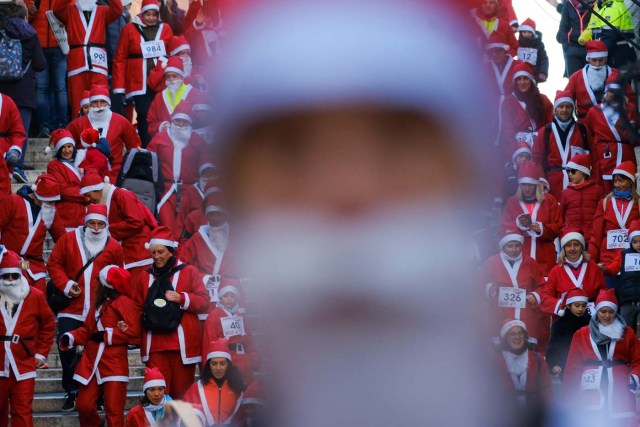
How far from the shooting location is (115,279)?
1077 cm

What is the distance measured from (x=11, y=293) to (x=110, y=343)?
839 millimetres

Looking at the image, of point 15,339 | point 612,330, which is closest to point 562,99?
point 612,330

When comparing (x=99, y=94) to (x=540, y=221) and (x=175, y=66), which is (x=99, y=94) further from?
(x=540, y=221)

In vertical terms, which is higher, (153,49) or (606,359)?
(153,49)

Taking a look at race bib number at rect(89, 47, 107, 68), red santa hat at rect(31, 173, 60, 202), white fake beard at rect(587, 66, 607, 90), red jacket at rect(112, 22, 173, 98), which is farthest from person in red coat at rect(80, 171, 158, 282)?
white fake beard at rect(587, 66, 607, 90)

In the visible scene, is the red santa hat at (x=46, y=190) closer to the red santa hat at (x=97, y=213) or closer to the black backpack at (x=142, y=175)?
the red santa hat at (x=97, y=213)

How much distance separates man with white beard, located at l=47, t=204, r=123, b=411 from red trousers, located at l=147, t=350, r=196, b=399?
78 cm

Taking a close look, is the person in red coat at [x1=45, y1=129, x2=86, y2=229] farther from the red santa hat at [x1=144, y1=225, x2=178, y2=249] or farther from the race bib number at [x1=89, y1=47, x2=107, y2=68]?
the race bib number at [x1=89, y1=47, x2=107, y2=68]

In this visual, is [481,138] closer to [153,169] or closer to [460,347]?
[460,347]

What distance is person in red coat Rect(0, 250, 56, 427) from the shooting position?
10.6 metres

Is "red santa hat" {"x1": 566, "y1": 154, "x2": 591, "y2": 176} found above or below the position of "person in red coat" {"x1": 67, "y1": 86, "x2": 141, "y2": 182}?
below

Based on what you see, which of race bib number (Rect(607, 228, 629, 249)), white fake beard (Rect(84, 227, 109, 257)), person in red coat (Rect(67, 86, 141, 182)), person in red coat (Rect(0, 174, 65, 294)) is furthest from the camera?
person in red coat (Rect(67, 86, 141, 182))

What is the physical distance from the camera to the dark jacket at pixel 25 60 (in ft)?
47.9

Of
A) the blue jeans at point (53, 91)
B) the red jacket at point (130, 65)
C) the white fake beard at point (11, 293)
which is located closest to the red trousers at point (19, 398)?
the white fake beard at point (11, 293)
